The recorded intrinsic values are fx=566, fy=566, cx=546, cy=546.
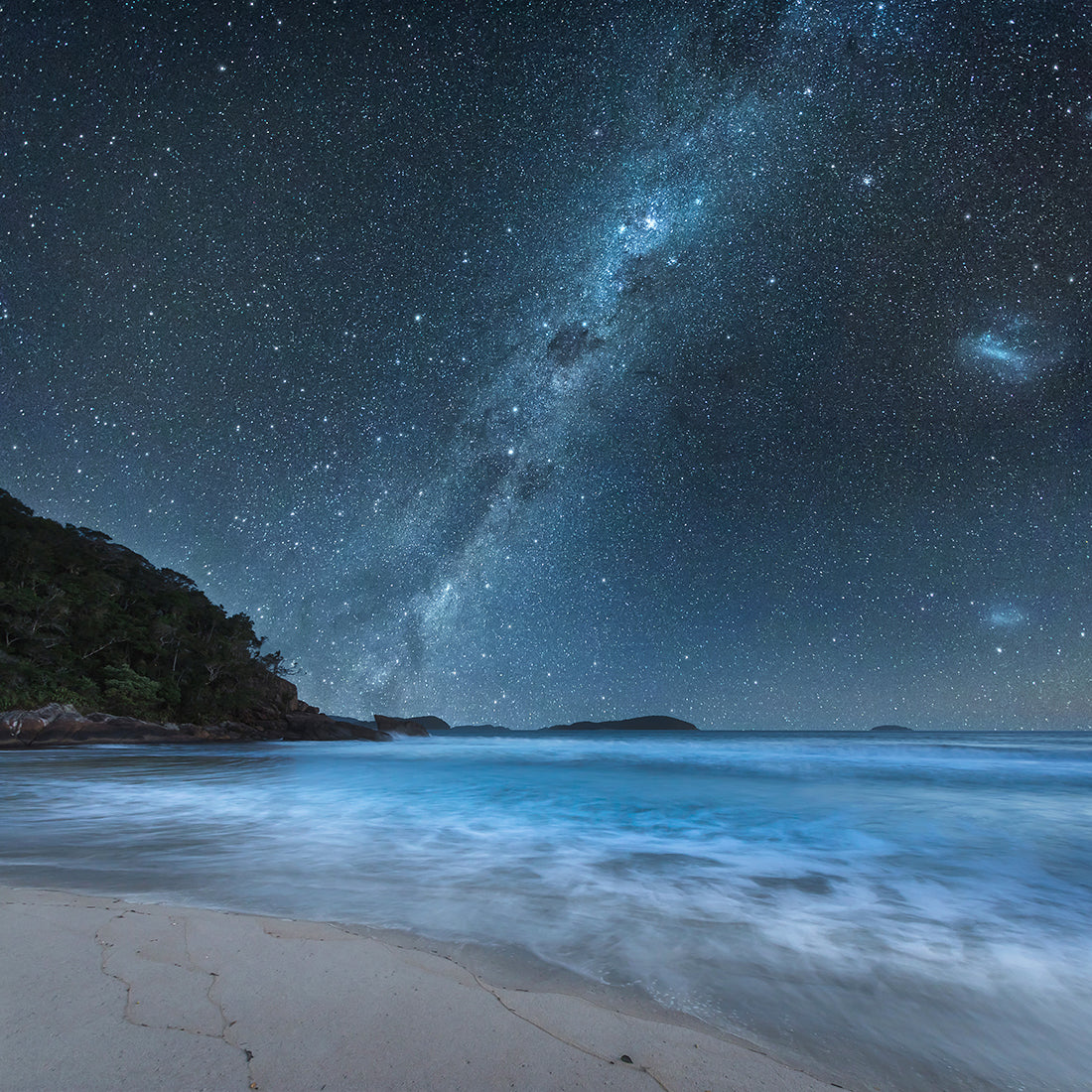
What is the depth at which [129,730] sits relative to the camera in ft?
84.8

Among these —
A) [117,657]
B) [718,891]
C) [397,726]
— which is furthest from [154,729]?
[718,891]

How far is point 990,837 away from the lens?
7.53 metres

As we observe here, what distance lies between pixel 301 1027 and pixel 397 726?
5196cm

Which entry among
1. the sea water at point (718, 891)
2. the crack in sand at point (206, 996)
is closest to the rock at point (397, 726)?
the sea water at point (718, 891)

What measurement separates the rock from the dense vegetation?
29.7ft

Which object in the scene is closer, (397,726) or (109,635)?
(109,635)

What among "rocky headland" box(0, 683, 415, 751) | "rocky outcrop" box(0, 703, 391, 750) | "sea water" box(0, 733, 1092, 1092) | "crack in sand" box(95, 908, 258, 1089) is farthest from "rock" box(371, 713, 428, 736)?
"crack in sand" box(95, 908, 258, 1089)

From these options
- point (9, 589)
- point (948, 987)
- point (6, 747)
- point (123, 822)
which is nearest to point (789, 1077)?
point (948, 987)

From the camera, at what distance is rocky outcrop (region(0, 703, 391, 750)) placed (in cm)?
2100

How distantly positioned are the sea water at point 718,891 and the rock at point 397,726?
40.2 meters

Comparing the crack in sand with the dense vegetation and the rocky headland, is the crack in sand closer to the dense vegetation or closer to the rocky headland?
the rocky headland

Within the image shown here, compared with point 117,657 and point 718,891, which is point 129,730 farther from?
point 718,891

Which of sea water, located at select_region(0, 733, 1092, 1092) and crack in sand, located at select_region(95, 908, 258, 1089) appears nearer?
crack in sand, located at select_region(95, 908, 258, 1089)

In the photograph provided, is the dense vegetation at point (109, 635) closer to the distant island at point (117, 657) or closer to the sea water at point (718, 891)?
the distant island at point (117, 657)
